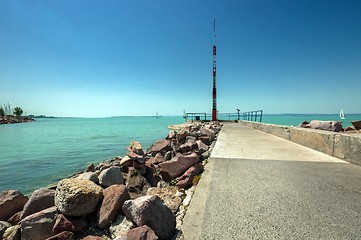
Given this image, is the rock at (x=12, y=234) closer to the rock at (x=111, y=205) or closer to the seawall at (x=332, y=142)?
the rock at (x=111, y=205)

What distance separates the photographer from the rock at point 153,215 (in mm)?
1733

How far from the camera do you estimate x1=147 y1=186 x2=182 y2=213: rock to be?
7.70 ft

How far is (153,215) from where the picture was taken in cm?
181

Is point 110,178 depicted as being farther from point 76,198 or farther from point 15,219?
point 15,219

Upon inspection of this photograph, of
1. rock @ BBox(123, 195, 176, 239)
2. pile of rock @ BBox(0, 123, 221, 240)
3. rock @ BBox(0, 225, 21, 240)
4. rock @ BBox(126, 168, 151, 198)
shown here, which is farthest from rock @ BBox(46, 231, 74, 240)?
rock @ BBox(126, 168, 151, 198)

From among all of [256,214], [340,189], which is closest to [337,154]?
[340,189]

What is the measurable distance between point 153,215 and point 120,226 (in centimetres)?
44

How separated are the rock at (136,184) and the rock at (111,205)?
0.97 metres

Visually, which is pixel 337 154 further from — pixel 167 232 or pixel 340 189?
pixel 167 232

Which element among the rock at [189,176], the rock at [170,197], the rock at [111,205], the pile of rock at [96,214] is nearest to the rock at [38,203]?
the pile of rock at [96,214]

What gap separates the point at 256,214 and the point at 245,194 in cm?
44

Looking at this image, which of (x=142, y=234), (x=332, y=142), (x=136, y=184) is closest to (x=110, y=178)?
(x=136, y=184)

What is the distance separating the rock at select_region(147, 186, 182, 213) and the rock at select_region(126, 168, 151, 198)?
1.67 feet

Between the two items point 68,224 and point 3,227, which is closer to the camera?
point 68,224
